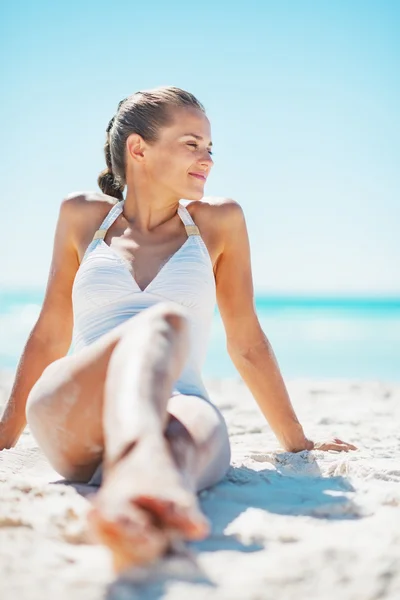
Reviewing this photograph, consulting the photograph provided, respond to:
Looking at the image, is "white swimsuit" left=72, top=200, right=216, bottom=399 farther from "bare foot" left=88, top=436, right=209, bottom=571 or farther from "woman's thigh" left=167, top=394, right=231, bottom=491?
"bare foot" left=88, top=436, right=209, bottom=571

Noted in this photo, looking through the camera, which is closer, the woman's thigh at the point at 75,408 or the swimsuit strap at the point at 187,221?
the woman's thigh at the point at 75,408

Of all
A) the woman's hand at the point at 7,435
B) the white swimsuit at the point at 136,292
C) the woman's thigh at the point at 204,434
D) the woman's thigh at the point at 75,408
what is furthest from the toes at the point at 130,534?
the woman's hand at the point at 7,435

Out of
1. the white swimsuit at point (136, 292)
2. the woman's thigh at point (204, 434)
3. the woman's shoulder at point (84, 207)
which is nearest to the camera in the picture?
the woman's thigh at point (204, 434)

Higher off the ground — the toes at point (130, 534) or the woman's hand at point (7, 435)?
the toes at point (130, 534)

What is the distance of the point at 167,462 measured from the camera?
1421mm

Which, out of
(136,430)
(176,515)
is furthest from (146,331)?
(176,515)

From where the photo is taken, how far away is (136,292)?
2.60 metres

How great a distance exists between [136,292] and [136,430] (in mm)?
1172

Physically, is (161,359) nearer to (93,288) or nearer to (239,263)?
(93,288)

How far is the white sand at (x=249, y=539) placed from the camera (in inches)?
56.1

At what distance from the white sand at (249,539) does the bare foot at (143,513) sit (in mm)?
110

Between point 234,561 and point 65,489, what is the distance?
70cm

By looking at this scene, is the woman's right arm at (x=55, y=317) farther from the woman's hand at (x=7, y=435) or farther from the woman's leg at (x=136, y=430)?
the woman's leg at (x=136, y=430)


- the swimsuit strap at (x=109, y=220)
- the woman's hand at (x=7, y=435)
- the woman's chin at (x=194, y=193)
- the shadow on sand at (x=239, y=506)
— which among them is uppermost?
the woman's chin at (x=194, y=193)
